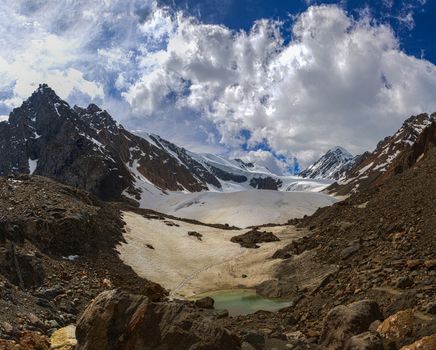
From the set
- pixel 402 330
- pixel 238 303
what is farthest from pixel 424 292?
pixel 238 303

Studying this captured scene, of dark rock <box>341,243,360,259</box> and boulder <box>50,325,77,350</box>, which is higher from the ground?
dark rock <box>341,243,360,259</box>

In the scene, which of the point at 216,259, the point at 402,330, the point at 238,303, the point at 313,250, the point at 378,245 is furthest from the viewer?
the point at 216,259

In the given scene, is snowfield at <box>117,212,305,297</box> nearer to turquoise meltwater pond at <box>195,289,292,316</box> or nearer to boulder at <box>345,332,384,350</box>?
turquoise meltwater pond at <box>195,289,292,316</box>

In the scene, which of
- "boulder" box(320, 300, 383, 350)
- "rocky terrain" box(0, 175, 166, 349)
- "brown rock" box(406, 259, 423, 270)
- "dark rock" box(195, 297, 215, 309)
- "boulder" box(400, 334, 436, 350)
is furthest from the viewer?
"dark rock" box(195, 297, 215, 309)

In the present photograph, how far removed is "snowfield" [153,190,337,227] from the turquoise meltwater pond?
222 feet

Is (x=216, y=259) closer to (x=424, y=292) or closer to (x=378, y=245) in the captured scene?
(x=378, y=245)

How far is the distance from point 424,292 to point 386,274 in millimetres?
6200

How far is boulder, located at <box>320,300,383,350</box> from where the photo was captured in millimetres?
17727

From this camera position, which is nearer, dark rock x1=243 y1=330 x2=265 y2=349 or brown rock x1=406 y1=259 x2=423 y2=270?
dark rock x1=243 y1=330 x2=265 y2=349

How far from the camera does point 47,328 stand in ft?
71.8

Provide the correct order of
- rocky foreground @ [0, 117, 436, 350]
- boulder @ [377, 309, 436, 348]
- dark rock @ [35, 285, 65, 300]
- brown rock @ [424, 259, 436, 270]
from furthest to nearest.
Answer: dark rock @ [35, 285, 65, 300]
brown rock @ [424, 259, 436, 270]
rocky foreground @ [0, 117, 436, 350]
boulder @ [377, 309, 436, 348]

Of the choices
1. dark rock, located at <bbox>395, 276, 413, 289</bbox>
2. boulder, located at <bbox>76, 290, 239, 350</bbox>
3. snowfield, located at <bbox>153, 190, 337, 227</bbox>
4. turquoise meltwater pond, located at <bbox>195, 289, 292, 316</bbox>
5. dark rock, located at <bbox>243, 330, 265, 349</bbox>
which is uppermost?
snowfield, located at <bbox>153, 190, 337, 227</bbox>

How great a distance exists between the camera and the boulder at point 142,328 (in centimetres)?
1575

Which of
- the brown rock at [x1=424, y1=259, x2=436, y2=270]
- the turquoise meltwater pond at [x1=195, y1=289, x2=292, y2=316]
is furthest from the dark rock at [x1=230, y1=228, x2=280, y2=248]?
the brown rock at [x1=424, y1=259, x2=436, y2=270]
